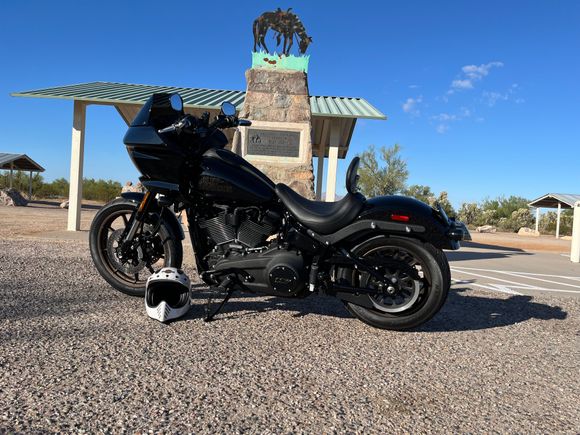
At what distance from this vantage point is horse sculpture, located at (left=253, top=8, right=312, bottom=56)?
8.00m

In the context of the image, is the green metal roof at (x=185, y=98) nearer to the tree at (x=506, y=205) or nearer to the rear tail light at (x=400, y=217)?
the rear tail light at (x=400, y=217)

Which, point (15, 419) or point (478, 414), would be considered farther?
point (478, 414)

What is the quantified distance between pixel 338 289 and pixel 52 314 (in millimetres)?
2171

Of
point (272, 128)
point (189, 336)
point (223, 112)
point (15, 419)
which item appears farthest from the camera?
point (272, 128)

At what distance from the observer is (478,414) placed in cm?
196

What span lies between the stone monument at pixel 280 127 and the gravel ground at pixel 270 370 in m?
3.45

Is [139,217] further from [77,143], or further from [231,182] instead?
[77,143]

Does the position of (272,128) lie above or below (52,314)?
above

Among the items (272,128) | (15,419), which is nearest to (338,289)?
(15,419)

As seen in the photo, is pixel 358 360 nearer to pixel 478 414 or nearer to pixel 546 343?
pixel 478 414

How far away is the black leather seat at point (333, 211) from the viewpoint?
2.99 meters

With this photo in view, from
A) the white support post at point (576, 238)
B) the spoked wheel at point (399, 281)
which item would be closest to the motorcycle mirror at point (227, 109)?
the spoked wheel at point (399, 281)

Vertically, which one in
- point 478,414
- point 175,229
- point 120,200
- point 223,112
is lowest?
point 478,414

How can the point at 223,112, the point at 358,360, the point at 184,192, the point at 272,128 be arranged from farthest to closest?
the point at 272,128
the point at 223,112
the point at 184,192
the point at 358,360
